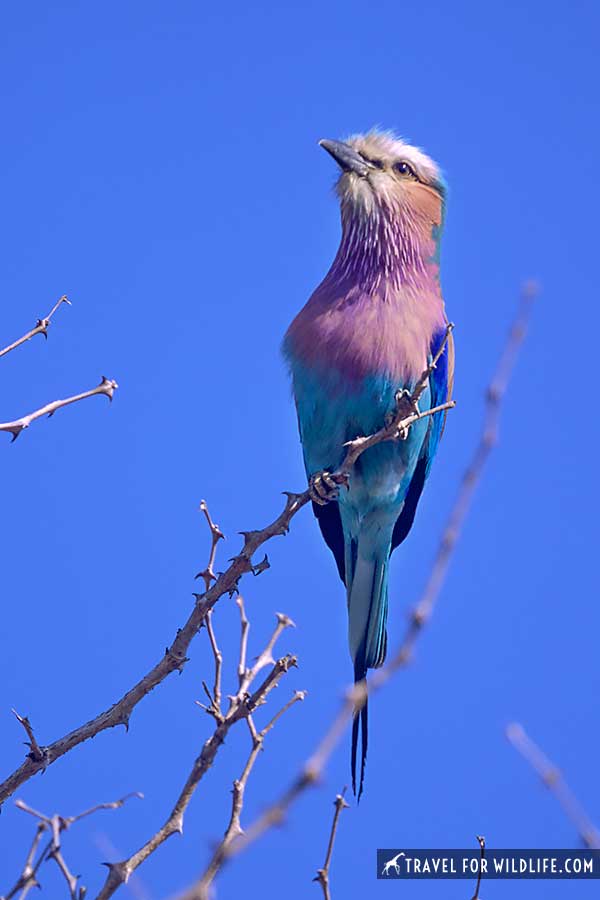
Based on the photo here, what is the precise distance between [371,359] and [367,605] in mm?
1010

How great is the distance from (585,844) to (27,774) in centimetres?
129

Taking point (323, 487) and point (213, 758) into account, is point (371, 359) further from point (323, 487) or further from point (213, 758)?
point (213, 758)

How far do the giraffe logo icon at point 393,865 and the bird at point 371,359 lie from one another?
1.01ft

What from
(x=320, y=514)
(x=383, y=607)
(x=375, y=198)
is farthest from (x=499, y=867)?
(x=375, y=198)

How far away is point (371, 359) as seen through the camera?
13.9 feet

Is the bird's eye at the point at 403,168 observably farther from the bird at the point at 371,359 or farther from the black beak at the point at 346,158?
the black beak at the point at 346,158

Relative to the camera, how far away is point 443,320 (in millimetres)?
4602

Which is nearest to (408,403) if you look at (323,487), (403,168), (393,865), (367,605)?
(323,487)

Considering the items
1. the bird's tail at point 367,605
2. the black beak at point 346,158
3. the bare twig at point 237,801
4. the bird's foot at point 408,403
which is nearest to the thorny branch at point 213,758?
the bare twig at point 237,801

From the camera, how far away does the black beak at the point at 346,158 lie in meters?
4.88

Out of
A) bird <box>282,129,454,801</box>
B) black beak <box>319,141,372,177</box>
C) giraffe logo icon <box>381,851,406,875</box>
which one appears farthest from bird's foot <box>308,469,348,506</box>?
black beak <box>319,141,372,177</box>

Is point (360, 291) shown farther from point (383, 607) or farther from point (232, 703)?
point (232, 703)

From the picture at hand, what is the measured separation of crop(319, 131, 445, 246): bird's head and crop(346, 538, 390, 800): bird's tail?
1316 millimetres

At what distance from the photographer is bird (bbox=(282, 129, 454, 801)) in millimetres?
4258
